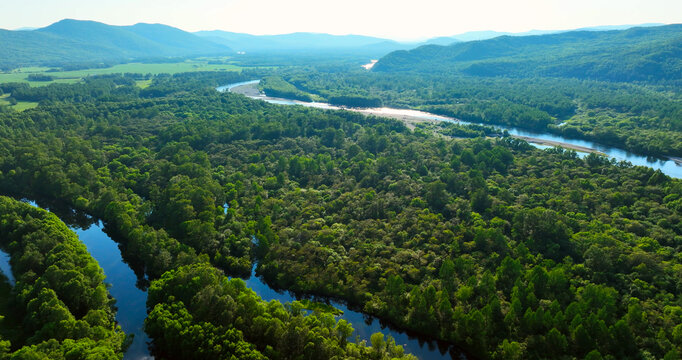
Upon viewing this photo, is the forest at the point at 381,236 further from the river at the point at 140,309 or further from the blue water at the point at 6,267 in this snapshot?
the blue water at the point at 6,267

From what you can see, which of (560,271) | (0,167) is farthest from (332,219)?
(0,167)

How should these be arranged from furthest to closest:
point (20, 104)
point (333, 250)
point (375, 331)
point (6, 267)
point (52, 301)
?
1. point (20, 104)
2. point (333, 250)
3. point (6, 267)
4. point (375, 331)
5. point (52, 301)

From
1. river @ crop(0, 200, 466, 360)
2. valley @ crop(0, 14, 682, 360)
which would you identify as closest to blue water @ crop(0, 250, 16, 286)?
river @ crop(0, 200, 466, 360)

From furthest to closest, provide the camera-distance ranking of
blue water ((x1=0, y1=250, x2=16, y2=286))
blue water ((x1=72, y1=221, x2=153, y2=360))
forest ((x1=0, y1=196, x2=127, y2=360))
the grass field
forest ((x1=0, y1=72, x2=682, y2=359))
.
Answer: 1. the grass field
2. blue water ((x1=0, y1=250, x2=16, y2=286))
3. blue water ((x1=72, y1=221, x2=153, y2=360))
4. forest ((x1=0, y1=72, x2=682, y2=359))
5. forest ((x1=0, y1=196, x2=127, y2=360))

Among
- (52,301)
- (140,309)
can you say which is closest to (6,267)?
(52,301)

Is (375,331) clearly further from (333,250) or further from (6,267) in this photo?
(6,267)

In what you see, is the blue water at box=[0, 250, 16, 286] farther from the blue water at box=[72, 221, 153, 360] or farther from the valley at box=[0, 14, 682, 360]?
the blue water at box=[72, 221, 153, 360]
